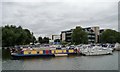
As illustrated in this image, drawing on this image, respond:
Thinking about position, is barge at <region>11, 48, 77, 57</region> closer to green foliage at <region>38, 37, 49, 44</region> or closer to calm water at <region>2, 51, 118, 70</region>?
calm water at <region>2, 51, 118, 70</region>

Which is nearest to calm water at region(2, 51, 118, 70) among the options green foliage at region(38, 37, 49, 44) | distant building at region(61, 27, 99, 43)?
distant building at region(61, 27, 99, 43)

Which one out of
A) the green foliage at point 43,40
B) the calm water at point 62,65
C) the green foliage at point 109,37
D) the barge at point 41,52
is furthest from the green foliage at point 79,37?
the calm water at point 62,65

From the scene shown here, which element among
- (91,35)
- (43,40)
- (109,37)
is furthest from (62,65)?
(43,40)

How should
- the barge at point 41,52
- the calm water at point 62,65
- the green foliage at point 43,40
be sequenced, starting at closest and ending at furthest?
1. the calm water at point 62,65
2. the barge at point 41,52
3. the green foliage at point 43,40

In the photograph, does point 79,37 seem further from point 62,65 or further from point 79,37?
point 62,65

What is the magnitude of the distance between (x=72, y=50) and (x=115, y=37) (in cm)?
7588

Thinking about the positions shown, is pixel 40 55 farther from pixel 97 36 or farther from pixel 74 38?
pixel 97 36

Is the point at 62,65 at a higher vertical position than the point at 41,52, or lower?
lower

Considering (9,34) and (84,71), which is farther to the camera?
(9,34)

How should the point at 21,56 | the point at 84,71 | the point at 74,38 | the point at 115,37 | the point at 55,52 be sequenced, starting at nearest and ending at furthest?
the point at 84,71
the point at 21,56
the point at 55,52
the point at 74,38
the point at 115,37

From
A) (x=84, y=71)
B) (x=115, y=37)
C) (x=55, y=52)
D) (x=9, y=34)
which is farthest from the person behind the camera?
(x=115, y=37)

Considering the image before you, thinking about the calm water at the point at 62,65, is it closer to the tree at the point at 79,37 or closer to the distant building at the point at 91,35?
the tree at the point at 79,37

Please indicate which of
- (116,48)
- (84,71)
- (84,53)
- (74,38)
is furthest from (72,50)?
(74,38)

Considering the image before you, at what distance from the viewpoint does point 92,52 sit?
61.0 m
